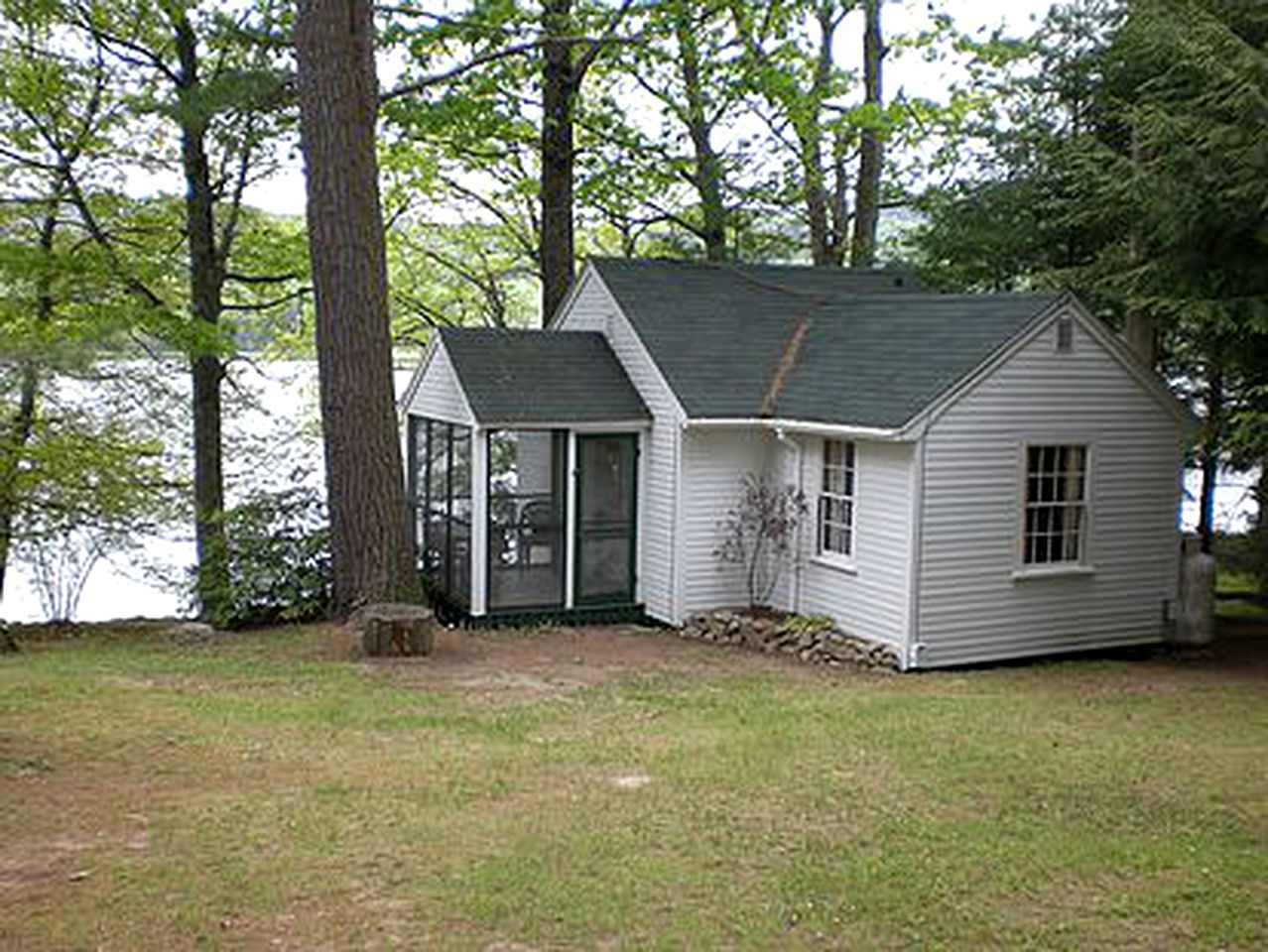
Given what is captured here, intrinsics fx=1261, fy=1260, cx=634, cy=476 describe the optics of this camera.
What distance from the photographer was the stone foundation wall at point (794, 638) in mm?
13578

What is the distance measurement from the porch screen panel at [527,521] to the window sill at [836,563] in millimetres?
3153

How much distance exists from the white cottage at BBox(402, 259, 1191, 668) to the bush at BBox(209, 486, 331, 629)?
1.46m

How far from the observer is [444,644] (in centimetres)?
1369

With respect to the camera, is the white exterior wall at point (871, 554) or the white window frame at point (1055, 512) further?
the white window frame at point (1055, 512)

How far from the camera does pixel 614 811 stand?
7363 mm

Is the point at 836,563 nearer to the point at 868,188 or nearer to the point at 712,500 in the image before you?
the point at 712,500

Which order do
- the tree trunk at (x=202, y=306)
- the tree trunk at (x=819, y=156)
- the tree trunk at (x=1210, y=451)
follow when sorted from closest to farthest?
the tree trunk at (x=1210, y=451), the tree trunk at (x=202, y=306), the tree trunk at (x=819, y=156)

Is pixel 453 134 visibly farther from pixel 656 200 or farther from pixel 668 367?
pixel 668 367

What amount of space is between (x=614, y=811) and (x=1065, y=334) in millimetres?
8829

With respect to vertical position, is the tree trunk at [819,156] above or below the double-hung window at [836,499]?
above

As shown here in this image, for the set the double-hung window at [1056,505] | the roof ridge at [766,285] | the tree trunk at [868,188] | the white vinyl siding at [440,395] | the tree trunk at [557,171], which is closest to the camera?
the double-hung window at [1056,505]

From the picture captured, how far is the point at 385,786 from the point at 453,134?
16752mm

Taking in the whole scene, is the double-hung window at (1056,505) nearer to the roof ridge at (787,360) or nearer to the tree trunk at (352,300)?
the roof ridge at (787,360)

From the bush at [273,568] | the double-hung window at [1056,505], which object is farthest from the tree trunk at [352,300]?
the double-hung window at [1056,505]
